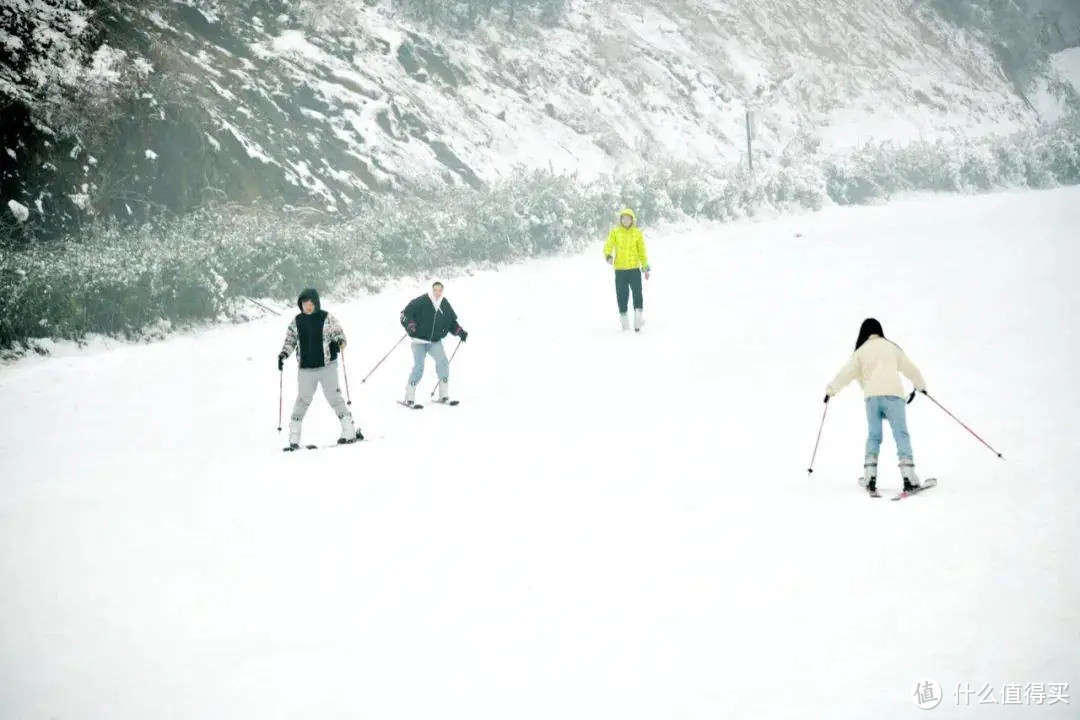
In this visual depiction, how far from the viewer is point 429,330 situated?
12.2 meters

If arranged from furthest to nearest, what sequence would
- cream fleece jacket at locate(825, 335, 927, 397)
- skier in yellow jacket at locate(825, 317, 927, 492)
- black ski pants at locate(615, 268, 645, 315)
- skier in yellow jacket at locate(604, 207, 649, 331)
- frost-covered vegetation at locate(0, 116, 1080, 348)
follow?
black ski pants at locate(615, 268, 645, 315) < skier in yellow jacket at locate(604, 207, 649, 331) < frost-covered vegetation at locate(0, 116, 1080, 348) < cream fleece jacket at locate(825, 335, 927, 397) < skier in yellow jacket at locate(825, 317, 927, 492)

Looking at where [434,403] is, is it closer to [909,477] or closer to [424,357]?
[424,357]

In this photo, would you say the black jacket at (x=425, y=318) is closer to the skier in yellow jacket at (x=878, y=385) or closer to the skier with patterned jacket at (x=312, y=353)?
the skier with patterned jacket at (x=312, y=353)

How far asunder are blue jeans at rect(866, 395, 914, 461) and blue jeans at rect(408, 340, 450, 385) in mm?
6467

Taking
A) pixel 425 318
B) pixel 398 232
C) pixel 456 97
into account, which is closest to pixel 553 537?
pixel 425 318

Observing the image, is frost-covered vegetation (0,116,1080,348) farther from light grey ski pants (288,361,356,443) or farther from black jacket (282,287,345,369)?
light grey ski pants (288,361,356,443)

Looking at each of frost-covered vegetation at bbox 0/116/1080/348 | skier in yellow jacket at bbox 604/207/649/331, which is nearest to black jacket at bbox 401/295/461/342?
skier in yellow jacket at bbox 604/207/649/331

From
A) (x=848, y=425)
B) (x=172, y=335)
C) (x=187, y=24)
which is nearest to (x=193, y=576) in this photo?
(x=848, y=425)

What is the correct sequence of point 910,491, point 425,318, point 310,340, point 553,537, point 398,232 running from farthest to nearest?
Answer: point 398,232, point 425,318, point 310,340, point 910,491, point 553,537

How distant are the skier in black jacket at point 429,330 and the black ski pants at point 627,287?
4496 millimetres

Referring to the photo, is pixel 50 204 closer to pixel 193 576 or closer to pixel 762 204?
pixel 193 576

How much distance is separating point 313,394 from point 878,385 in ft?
20.9

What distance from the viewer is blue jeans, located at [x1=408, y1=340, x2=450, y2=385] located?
1225 centimetres

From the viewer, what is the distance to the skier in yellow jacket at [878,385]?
7324mm
